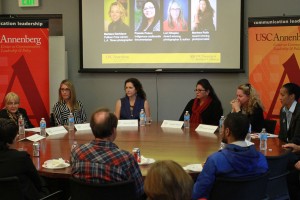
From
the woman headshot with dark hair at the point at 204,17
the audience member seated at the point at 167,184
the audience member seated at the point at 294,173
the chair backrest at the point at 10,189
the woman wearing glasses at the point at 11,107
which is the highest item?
the woman headshot with dark hair at the point at 204,17

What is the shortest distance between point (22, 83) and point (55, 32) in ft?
3.86

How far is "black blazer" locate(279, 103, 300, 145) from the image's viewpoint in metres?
4.08

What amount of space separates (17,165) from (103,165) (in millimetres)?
717

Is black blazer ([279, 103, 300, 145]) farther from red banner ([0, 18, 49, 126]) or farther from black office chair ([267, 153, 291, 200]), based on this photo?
red banner ([0, 18, 49, 126])

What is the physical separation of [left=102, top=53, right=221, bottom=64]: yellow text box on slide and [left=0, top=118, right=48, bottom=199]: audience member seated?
11.9 ft

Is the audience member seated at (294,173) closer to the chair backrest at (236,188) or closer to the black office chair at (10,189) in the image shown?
the chair backrest at (236,188)

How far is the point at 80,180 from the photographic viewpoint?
2.42 meters

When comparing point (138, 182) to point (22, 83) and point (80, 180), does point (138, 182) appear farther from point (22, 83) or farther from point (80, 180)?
point (22, 83)

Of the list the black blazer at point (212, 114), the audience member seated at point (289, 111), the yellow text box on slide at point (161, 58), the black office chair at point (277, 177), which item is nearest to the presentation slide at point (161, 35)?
the yellow text box on slide at point (161, 58)

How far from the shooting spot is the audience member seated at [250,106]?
478cm

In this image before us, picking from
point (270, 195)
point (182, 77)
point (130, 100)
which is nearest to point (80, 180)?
point (270, 195)

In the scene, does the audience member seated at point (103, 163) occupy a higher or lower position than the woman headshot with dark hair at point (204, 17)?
lower

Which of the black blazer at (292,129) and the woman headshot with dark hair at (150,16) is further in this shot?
the woman headshot with dark hair at (150,16)

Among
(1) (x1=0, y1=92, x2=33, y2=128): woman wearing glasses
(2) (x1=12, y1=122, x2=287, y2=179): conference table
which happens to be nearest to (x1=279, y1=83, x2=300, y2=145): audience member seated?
(2) (x1=12, y1=122, x2=287, y2=179): conference table
